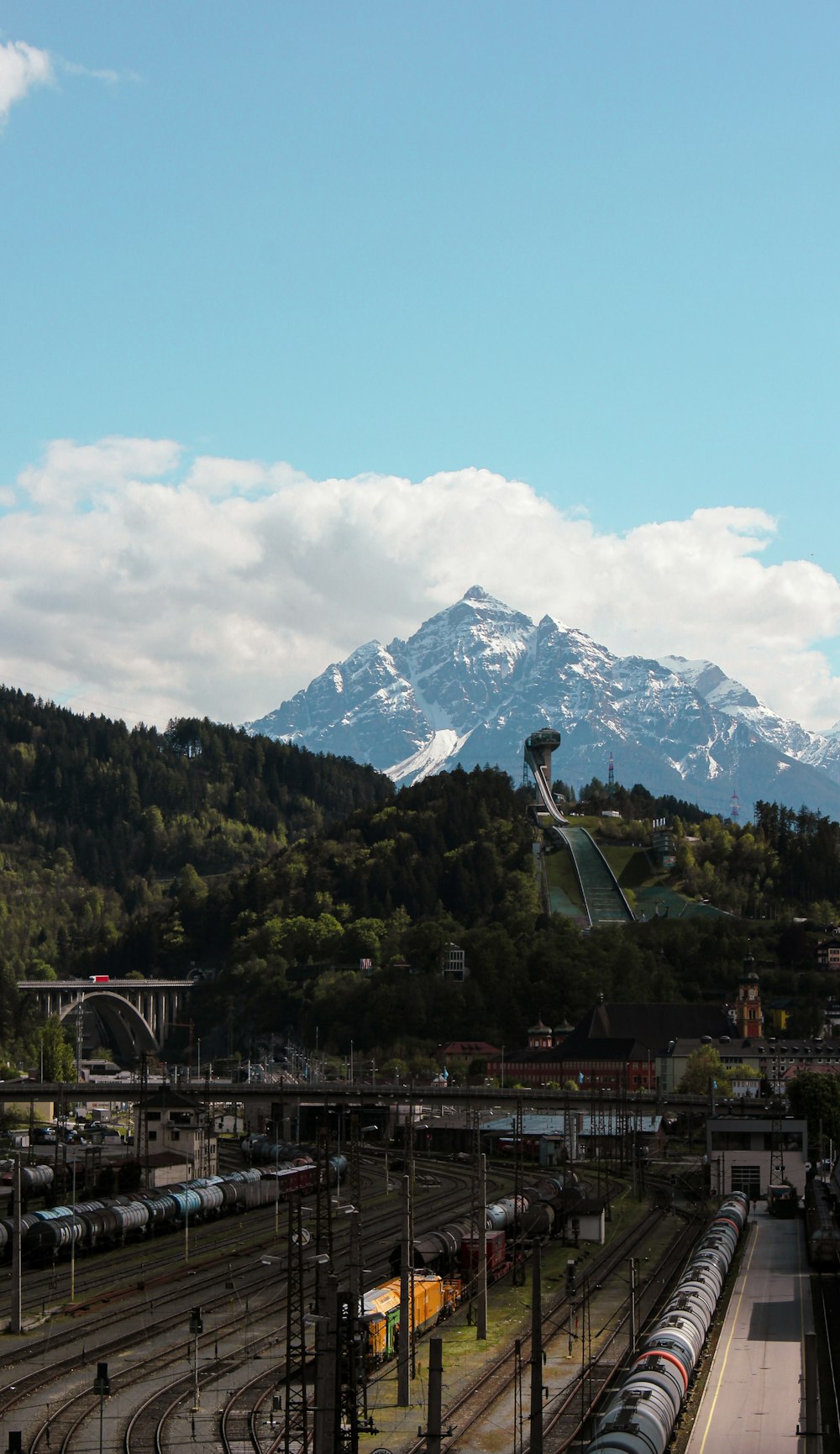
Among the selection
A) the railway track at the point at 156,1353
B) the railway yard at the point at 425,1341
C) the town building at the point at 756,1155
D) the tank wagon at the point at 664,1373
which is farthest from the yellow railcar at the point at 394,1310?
the town building at the point at 756,1155

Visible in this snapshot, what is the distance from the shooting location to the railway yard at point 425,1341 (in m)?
57.7

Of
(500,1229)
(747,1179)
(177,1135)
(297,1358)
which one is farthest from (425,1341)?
(747,1179)

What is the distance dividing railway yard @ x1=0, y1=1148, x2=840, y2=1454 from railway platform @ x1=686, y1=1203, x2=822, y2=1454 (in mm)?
170

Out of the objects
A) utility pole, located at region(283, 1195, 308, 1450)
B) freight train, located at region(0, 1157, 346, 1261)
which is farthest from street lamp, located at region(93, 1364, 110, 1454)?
freight train, located at region(0, 1157, 346, 1261)

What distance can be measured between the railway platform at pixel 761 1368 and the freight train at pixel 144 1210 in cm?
2047

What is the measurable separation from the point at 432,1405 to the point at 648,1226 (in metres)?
71.7

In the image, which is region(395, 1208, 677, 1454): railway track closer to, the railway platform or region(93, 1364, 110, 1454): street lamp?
the railway platform

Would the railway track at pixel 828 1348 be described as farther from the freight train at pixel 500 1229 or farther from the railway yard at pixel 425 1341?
the freight train at pixel 500 1229

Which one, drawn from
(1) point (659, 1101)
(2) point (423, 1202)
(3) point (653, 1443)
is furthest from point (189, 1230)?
(1) point (659, 1101)

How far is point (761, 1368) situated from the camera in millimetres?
A: 70000

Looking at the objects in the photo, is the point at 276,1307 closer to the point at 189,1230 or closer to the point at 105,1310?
the point at 105,1310

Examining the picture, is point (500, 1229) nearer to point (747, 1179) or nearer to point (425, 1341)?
point (425, 1341)

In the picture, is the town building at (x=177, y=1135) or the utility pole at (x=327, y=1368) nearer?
the utility pole at (x=327, y=1368)

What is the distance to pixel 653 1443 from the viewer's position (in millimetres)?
52125
